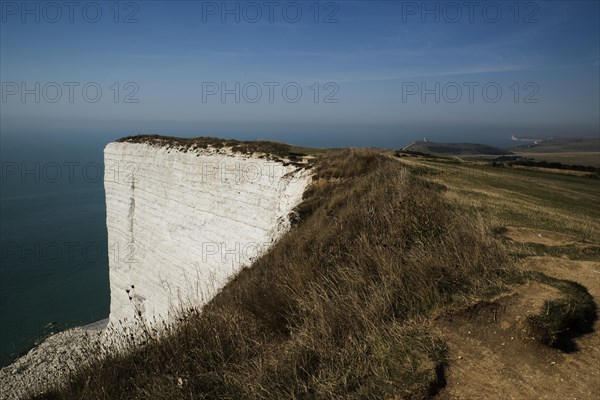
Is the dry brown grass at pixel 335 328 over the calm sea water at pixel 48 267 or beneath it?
over

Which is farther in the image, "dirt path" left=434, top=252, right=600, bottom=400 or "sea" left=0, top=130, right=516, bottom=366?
"sea" left=0, top=130, right=516, bottom=366

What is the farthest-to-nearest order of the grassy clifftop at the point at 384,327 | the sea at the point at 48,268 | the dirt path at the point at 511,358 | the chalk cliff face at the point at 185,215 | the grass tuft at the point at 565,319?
the sea at the point at 48,268, the chalk cliff face at the point at 185,215, the grass tuft at the point at 565,319, the grassy clifftop at the point at 384,327, the dirt path at the point at 511,358

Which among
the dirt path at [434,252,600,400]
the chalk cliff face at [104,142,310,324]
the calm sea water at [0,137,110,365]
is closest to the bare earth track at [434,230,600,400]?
the dirt path at [434,252,600,400]

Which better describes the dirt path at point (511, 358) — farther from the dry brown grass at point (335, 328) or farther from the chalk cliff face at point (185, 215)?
the chalk cliff face at point (185, 215)

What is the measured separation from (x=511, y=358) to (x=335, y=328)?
1.67 metres

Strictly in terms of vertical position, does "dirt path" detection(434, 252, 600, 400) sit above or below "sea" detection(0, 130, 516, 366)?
above

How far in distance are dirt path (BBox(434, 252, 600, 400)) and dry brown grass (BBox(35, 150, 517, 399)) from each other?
195 millimetres

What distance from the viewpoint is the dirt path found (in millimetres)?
2863

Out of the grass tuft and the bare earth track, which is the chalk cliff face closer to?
the bare earth track

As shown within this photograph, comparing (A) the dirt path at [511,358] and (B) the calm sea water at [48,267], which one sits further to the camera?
(B) the calm sea water at [48,267]

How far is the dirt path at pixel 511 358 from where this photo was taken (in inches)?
113

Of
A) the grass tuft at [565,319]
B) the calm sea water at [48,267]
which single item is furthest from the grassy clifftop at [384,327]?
the calm sea water at [48,267]

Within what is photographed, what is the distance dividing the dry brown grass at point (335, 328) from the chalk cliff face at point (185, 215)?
5.57 m

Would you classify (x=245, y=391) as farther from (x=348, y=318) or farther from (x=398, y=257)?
(x=398, y=257)
